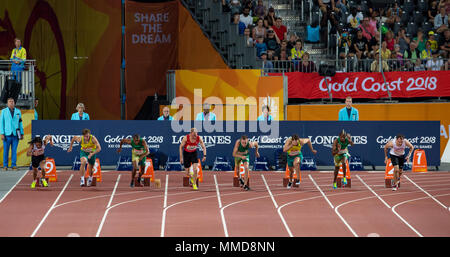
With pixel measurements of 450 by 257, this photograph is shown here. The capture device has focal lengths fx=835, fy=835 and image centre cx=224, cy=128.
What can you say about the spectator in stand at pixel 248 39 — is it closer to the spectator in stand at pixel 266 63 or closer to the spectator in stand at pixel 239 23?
the spectator in stand at pixel 266 63

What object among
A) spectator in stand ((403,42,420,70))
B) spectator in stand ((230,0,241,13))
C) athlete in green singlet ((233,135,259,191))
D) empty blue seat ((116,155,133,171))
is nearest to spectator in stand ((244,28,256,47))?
spectator in stand ((230,0,241,13))

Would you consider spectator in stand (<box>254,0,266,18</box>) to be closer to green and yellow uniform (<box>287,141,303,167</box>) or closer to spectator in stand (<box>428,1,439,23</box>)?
spectator in stand (<box>428,1,439,23</box>)

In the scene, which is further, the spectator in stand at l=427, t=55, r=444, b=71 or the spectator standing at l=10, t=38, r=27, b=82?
the spectator in stand at l=427, t=55, r=444, b=71

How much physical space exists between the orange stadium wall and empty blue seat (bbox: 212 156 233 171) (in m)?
3.44

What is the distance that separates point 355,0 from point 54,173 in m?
16.5

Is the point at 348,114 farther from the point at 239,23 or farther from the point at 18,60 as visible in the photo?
the point at 18,60

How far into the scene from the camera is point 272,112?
95.0 feet

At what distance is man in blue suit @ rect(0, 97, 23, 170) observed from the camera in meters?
26.0

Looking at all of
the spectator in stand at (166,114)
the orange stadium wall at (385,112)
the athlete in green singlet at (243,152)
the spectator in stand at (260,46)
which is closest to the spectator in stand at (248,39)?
the spectator in stand at (260,46)

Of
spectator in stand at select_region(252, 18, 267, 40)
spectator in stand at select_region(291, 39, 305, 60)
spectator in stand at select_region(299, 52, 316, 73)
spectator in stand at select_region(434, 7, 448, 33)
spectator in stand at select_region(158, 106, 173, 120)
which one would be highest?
spectator in stand at select_region(434, 7, 448, 33)

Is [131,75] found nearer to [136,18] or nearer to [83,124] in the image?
[136,18]

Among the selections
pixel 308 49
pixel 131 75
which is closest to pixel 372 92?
pixel 308 49

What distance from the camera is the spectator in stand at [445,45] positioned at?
32.0m

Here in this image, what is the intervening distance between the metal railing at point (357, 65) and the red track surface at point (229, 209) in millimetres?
6053
